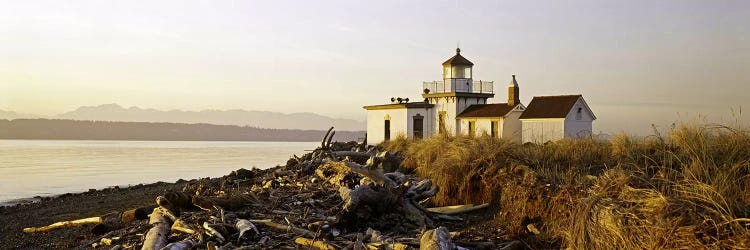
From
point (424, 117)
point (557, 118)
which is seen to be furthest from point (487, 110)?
point (557, 118)

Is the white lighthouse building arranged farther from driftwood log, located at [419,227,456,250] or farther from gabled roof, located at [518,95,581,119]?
driftwood log, located at [419,227,456,250]

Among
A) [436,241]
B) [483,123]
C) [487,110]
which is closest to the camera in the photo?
[436,241]

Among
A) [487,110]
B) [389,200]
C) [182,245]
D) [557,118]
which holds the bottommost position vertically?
[182,245]

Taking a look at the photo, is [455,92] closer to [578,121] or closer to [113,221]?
[578,121]

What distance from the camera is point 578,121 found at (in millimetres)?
30188

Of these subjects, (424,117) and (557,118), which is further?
(424,117)

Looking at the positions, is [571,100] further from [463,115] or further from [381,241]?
[381,241]

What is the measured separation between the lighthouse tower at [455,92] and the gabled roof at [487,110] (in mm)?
420

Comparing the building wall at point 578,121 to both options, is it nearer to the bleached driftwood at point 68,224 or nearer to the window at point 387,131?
the window at point 387,131

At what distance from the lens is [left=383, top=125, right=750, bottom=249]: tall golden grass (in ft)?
16.6

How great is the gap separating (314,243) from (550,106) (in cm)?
2618

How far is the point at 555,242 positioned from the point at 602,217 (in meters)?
1.26

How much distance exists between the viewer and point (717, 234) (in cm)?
480

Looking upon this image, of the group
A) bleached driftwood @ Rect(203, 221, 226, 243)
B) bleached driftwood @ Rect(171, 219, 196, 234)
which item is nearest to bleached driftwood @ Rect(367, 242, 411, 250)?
bleached driftwood @ Rect(203, 221, 226, 243)
